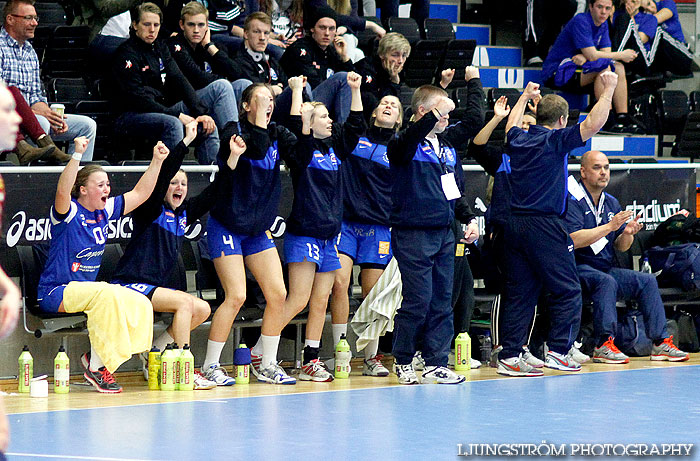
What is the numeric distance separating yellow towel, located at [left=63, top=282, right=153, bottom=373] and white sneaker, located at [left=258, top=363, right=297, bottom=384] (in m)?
0.90

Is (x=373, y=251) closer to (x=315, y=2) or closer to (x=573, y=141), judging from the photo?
(x=573, y=141)

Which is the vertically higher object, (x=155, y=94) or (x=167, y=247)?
(x=155, y=94)

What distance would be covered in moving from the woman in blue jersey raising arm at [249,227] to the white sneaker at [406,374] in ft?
2.34

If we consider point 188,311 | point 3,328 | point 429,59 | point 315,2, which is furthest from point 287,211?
point 3,328

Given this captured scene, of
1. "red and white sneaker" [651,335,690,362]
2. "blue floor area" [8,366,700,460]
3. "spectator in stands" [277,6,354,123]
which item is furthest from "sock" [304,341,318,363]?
"red and white sneaker" [651,335,690,362]

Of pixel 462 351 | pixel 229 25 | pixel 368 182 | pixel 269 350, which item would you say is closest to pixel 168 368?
pixel 269 350

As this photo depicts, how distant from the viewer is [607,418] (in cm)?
607

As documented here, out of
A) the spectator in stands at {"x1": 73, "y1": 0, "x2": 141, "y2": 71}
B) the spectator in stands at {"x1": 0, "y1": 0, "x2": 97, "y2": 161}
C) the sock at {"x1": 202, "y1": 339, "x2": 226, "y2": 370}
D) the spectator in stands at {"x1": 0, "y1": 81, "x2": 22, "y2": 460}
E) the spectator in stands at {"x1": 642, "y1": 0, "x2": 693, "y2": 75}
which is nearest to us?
the spectator in stands at {"x1": 0, "y1": 81, "x2": 22, "y2": 460}

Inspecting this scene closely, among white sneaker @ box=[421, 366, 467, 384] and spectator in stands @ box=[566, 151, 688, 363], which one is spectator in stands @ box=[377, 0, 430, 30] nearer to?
spectator in stands @ box=[566, 151, 688, 363]

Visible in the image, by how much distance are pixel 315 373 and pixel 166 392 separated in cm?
111

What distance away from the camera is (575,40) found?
39.9 ft

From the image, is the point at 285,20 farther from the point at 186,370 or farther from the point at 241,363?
the point at 186,370

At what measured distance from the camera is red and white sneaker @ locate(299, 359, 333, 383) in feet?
25.4

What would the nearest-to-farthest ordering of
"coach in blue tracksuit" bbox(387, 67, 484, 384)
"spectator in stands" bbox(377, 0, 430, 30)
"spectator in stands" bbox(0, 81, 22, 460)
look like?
"spectator in stands" bbox(0, 81, 22, 460)
"coach in blue tracksuit" bbox(387, 67, 484, 384)
"spectator in stands" bbox(377, 0, 430, 30)
